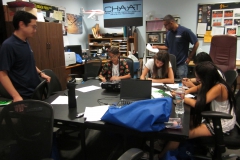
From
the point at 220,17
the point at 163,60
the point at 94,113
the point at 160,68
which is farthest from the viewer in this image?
the point at 220,17

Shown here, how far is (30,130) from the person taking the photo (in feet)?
4.04

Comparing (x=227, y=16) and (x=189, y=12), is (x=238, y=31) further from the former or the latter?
(x=189, y=12)

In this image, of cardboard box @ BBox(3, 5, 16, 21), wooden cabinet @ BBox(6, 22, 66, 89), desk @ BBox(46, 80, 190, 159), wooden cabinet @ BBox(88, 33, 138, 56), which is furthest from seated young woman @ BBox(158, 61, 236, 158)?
wooden cabinet @ BBox(88, 33, 138, 56)

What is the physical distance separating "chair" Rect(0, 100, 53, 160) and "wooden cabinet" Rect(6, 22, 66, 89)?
2200mm

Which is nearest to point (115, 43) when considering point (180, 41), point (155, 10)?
point (155, 10)

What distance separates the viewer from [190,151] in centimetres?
189

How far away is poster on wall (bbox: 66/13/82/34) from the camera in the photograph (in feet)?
16.3

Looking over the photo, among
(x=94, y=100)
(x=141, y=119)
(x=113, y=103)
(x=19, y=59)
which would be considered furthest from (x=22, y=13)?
(x=141, y=119)

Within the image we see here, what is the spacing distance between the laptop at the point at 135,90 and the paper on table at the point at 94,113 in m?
0.21

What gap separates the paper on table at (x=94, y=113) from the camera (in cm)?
148

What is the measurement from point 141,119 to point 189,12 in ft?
14.0

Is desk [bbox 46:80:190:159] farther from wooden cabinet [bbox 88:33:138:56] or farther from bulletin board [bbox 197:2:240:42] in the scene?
bulletin board [bbox 197:2:240:42]

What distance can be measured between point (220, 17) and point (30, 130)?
15.5 ft

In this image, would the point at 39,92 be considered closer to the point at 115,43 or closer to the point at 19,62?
the point at 19,62
